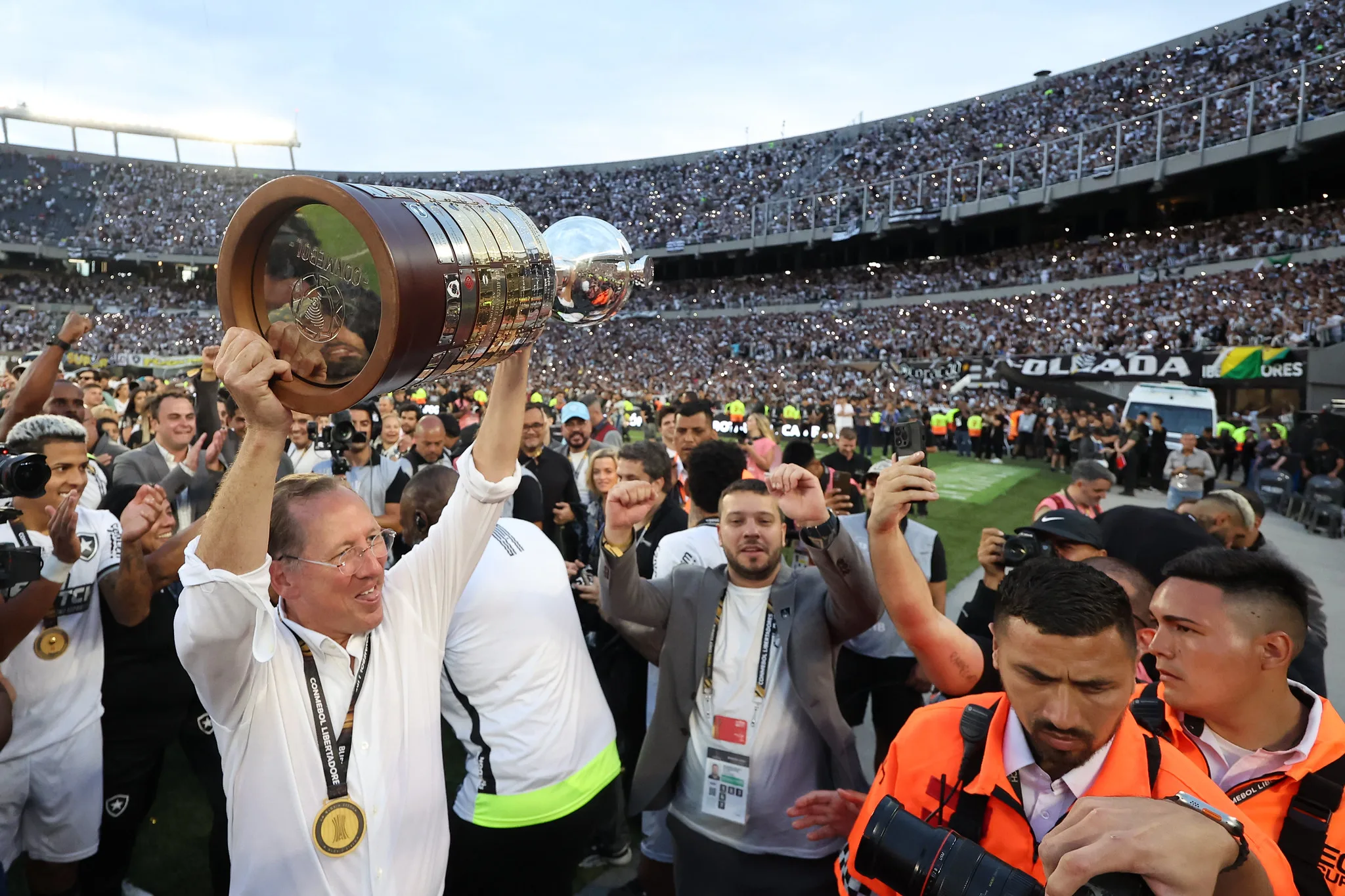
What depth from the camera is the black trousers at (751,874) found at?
2.89 meters

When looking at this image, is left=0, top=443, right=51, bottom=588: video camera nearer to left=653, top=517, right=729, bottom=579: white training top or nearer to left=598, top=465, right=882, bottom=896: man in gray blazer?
left=598, top=465, right=882, bottom=896: man in gray blazer

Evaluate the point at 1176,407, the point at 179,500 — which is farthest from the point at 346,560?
the point at 1176,407

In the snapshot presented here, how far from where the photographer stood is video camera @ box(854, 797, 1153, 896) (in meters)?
1.45

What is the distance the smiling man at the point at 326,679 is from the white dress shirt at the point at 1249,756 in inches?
87.4

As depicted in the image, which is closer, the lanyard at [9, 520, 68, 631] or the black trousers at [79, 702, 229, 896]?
the lanyard at [9, 520, 68, 631]

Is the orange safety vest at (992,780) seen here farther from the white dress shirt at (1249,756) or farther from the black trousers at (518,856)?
the black trousers at (518,856)

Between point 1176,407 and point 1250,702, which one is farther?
point 1176,407

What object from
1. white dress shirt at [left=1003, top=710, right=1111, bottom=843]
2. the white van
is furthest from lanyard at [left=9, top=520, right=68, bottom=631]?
the white van

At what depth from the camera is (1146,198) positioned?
110 feet

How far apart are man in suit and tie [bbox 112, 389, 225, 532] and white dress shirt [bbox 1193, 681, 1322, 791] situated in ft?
17.8

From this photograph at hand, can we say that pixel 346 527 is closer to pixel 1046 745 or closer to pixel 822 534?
pixel 822 534

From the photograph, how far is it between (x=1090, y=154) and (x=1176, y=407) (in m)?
17.9

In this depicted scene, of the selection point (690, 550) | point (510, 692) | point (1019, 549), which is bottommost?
point (510, 692)

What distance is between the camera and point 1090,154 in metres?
31.7
